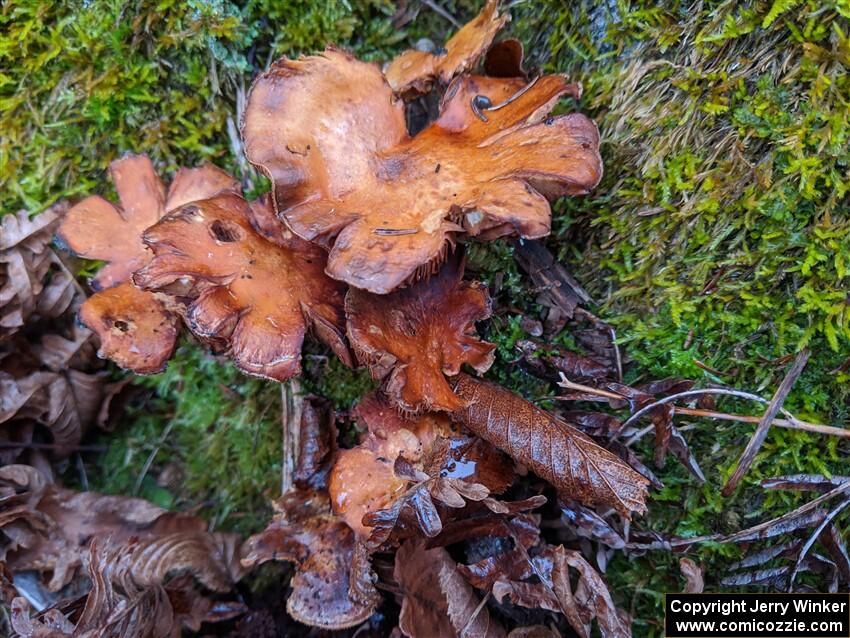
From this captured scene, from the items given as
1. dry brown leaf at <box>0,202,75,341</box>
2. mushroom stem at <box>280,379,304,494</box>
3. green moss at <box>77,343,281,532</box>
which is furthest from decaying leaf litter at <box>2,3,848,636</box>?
dry brown leaf at <box>0,202,75,341</box>

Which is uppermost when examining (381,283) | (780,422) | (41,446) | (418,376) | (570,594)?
(381,283)

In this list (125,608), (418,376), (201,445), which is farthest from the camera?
(201,445)

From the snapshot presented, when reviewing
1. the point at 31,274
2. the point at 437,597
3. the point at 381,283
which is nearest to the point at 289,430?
the point at 437,597

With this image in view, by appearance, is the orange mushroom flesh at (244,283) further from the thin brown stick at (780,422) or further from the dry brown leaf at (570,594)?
the thin brown stick at (780,422)

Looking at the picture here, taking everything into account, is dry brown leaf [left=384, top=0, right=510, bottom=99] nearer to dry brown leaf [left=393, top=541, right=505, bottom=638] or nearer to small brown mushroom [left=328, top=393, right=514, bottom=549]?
small brown mushroom [left=328, top=393, right=514, bottom=549]

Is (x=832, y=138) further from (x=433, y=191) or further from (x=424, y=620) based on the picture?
(x=424, y=620)

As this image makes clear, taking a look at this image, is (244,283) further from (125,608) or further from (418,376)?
(125,608)

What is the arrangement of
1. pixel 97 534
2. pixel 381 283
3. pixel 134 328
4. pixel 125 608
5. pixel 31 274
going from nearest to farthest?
pixel 381 283 < pixel 125 608 < pixel 134 328 < pixel 97 534 < pixel 31 274
